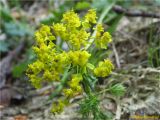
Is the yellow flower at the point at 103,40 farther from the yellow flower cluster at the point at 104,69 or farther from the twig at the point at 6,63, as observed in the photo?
the twig at the point at 6,63

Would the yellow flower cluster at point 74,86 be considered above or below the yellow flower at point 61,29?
below

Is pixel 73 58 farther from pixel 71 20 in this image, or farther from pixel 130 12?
pixel 130 12

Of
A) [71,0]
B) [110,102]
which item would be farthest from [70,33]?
[71,0]

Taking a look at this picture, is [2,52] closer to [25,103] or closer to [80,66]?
[25,103]

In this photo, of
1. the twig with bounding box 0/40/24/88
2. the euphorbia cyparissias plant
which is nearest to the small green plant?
the euphorbia cyparissias plant

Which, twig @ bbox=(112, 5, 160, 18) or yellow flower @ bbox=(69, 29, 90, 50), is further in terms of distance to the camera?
twig @ bbox=(112, 5, 160, 18)

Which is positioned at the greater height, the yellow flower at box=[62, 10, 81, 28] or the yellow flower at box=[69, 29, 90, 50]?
the yellow flower at box=[62, 10, 81, 28]

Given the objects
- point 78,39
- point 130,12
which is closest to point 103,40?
point 78,39

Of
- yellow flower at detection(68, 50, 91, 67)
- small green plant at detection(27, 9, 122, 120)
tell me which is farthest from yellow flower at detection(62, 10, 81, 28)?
yellow flower at detection(68, 50, 91, 67)

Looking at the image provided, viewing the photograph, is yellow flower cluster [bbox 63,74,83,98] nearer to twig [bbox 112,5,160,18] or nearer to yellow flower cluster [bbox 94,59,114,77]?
yellow flower cluster [bbox 94,59,114,77]

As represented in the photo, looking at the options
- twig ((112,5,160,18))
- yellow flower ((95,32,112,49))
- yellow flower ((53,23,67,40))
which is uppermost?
twig ((112,5,160,18))

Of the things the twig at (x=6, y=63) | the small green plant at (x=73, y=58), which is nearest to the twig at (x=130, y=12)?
the twig at (x=6, y=63)
